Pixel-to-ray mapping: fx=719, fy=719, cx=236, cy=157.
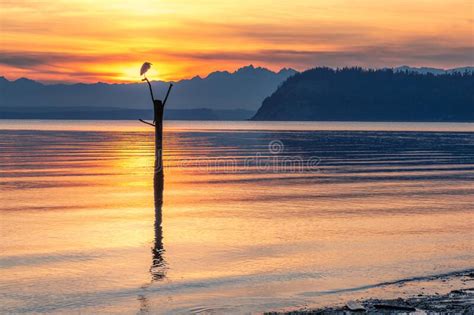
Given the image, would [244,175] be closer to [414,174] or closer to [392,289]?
[414,174]

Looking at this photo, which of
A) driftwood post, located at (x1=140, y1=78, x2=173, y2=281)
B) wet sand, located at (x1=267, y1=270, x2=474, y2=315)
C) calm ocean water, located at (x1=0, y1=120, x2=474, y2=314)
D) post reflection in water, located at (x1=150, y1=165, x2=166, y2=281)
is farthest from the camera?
driftwood post, located at (x1=140, y1=78, x2=173, y2=281)

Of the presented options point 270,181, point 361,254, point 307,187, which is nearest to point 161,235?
point 361,254

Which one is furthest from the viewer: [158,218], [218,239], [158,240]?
[158,218]

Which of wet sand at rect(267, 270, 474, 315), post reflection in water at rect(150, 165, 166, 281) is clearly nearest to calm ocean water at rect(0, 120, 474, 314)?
post reflection in water at rect(150, 165, 166, 281)

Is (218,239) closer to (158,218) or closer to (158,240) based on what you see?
(158,240)

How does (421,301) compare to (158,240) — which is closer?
(421,301)

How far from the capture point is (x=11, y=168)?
5181cm

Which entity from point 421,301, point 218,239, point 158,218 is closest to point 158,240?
point 218,239

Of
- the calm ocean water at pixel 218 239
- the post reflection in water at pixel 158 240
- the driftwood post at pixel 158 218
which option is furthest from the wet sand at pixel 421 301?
the driftwood post at pixel 158 218

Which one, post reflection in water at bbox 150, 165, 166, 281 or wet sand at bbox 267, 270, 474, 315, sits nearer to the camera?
wet sand at bbox 267, 270, 474, 315

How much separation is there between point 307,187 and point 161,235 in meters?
17.6

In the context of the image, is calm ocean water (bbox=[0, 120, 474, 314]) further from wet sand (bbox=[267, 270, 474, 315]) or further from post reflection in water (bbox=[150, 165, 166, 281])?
wet sand (bbox=[267, 270, 474, 315])

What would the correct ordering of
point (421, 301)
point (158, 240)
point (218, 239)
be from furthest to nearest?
point (218, 239) < point (158, 240) < point (421, 301)

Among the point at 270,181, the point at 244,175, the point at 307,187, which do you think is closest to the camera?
the point at 307,187
